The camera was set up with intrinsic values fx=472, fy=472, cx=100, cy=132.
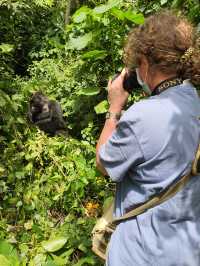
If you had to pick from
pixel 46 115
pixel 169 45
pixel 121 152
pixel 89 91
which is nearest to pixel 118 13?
pixel 89 91

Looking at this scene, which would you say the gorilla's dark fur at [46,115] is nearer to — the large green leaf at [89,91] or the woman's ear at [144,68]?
the large green leaf at [89,91]

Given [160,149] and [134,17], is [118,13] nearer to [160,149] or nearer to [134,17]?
[134,17]

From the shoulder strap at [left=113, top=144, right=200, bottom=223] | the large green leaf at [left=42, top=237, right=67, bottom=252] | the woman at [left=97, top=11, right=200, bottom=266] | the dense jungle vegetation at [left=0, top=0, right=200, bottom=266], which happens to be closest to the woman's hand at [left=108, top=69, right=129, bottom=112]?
the woman at [left=97, top=11, right=200, bottom=266]

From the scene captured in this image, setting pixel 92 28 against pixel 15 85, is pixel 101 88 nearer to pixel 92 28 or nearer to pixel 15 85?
pixel 92 28

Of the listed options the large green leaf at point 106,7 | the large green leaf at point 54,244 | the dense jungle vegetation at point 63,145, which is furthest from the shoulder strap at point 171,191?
the large green leaf at point 106,7

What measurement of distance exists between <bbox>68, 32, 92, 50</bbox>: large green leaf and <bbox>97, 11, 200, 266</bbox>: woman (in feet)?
7.45

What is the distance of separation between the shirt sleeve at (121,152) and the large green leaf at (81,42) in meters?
2.43

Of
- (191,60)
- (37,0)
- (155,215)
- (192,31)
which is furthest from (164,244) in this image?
(37,0)

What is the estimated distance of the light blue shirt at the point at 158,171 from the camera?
68.1 inches

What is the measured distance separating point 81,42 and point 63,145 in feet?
3.02

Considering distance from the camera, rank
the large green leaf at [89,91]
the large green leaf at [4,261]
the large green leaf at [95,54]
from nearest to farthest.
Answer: the large green leaf at [4,261], the large green leaf at [95,54], the large green leaf at [89,91]

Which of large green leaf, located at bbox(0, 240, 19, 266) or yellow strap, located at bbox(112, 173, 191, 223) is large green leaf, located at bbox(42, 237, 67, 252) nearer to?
large green leaf, located at bbox(0, 240, 19, 266)

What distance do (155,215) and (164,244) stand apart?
114 millimetres

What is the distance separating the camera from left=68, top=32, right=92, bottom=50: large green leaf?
4148 mm
